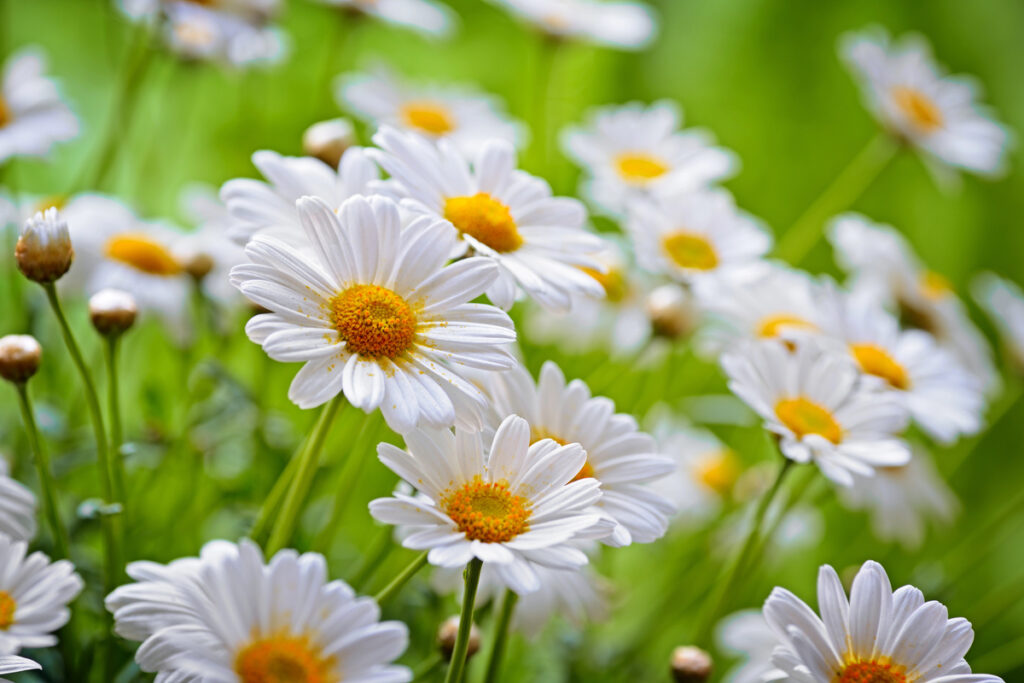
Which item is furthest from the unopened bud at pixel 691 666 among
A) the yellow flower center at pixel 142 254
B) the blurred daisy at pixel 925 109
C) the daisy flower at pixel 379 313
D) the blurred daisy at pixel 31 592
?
the blurred daisy at pixel 925 109

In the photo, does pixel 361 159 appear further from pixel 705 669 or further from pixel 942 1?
pixel 942 1

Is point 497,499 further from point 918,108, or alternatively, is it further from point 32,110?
point 918,108

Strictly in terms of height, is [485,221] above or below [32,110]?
above

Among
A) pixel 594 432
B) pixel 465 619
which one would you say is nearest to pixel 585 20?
pixel 594 432

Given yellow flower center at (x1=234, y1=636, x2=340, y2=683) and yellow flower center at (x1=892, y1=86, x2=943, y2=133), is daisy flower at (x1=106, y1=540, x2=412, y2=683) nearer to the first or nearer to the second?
yellow flower center at (x1=234, y1=636, x2=340, y2=683)

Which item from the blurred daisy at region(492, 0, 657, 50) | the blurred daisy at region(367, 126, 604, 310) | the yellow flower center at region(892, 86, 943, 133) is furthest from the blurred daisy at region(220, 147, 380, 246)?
the yellow flower center at region(892, 86, 943, 133)

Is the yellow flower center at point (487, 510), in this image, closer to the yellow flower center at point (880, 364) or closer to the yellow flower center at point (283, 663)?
the yellow flower center at point (283, 663)
